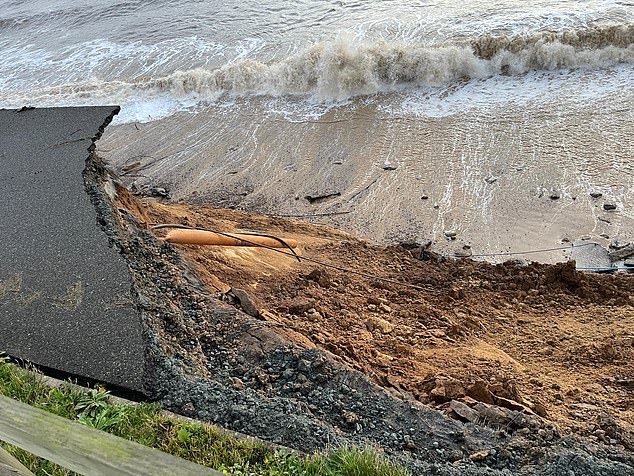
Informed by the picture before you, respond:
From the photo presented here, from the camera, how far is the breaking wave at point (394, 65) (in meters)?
11.8

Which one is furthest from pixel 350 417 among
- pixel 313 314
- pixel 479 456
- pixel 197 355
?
pixel 313 314

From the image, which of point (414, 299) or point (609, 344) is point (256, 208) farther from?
point (609, 344)

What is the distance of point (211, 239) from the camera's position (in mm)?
6219

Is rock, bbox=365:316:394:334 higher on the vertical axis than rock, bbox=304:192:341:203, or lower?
lower

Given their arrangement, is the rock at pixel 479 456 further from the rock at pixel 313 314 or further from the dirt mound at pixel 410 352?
the rock at pixel 313 314

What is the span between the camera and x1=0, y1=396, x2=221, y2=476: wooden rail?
2023mm

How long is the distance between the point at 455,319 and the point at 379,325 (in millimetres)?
918

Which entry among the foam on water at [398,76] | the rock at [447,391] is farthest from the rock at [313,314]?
the foam on water at [398,76]

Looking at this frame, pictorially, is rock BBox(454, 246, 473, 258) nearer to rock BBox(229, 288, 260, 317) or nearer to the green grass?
rock BBox(229, 288, 260, 317)

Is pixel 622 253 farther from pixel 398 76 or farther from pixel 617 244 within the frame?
pixel 398 76

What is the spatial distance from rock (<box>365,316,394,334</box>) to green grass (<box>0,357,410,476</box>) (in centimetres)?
214

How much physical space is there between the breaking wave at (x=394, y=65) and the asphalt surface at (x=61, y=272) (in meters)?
6.64


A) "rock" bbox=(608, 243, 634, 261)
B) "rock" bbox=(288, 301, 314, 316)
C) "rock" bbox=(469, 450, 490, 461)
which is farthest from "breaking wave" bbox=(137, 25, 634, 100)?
"rock" bbox=(469, 450, 490, 461)

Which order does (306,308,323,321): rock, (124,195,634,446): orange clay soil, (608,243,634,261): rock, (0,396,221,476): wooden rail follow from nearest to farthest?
(0,396,221,476): wooden rail, (124,195,634,446): orange clay soil, (306,308,323,321): rock, (608,243,634,261): rock
